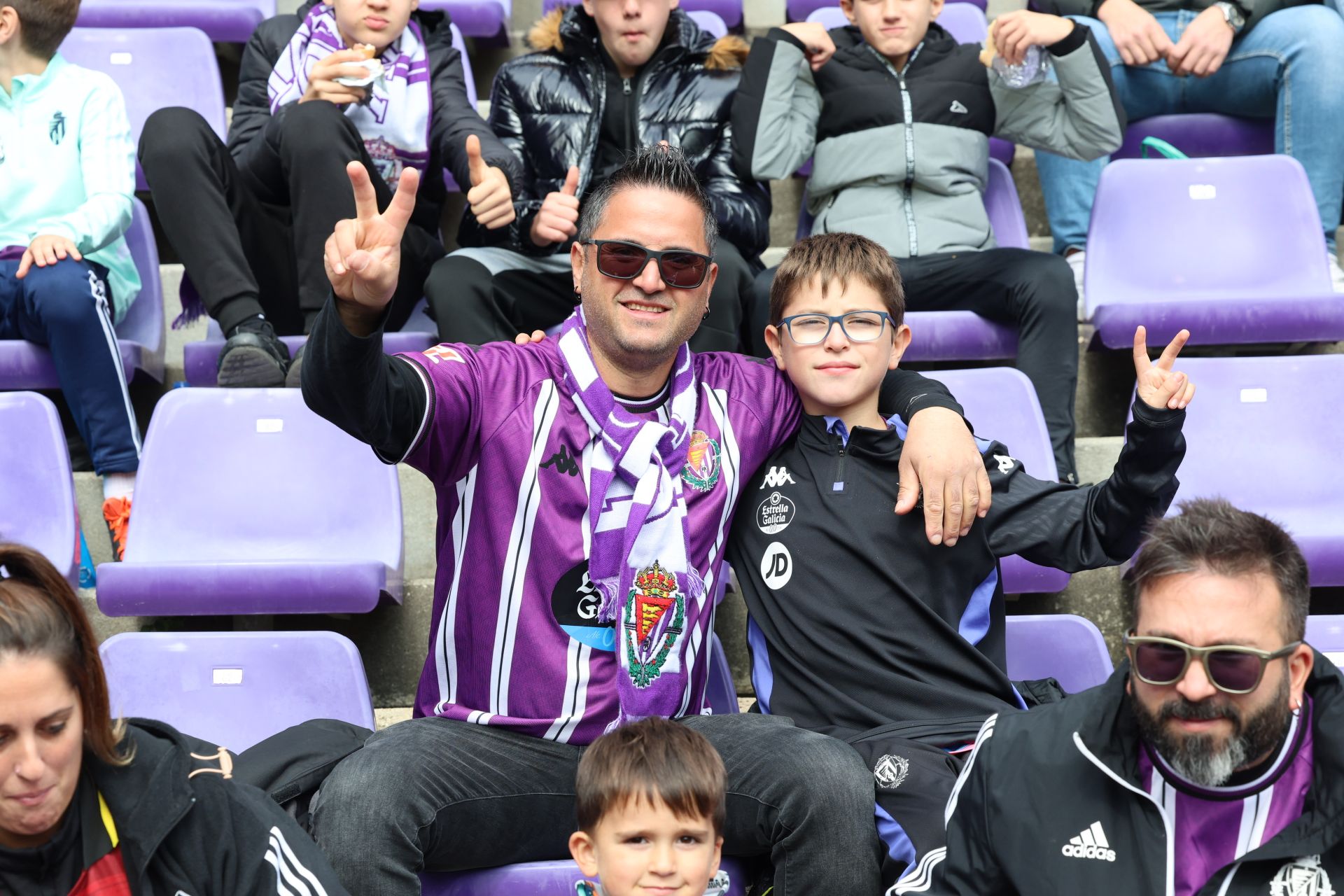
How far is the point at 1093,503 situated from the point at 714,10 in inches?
103

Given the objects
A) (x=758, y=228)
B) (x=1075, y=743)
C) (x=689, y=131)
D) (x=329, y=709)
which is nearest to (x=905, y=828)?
(x=1075, y=743)

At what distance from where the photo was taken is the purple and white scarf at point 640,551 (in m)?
2.11

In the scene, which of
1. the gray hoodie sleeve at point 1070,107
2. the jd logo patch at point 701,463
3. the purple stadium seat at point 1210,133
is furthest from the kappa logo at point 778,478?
the purple stadium seat at point 1210,133

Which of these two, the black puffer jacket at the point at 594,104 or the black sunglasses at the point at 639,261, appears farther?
the black puffer jacket at the point at 594,104

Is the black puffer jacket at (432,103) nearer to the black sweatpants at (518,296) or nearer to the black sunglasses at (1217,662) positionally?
the black sweatpants at (518,296)

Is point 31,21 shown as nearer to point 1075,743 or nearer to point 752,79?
point 752,79

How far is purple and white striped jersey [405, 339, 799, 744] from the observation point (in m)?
2.12

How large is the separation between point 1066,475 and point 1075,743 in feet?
4.01

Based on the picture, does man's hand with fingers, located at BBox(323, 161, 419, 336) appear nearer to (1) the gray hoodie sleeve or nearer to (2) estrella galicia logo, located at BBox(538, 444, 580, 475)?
(2) estrella galicia logo, located at BBox(538, 444, 580, 475)

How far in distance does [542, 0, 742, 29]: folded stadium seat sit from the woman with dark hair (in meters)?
2.87

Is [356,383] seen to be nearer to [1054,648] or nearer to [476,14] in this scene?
[1054,648]

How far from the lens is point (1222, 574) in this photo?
168 cm

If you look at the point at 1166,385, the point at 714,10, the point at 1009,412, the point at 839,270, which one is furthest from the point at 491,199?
the point at 714,10

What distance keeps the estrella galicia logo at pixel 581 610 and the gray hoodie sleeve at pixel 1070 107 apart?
73.7 inches
